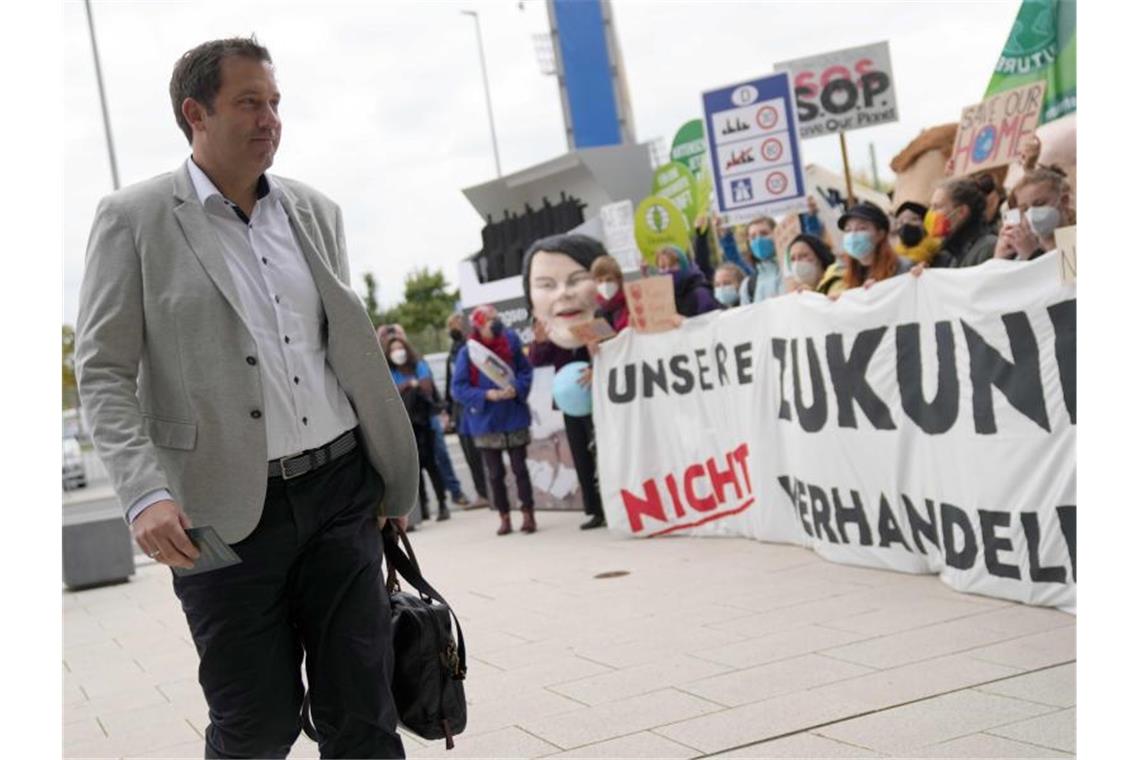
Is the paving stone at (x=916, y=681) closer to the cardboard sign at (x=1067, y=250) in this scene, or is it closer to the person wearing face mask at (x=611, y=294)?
the cardboard sign at (x=1067, y=250)

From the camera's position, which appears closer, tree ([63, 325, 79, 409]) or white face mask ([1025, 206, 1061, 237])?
white face mask ([1025, 206, 1061, 237])

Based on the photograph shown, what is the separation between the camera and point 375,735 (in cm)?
340

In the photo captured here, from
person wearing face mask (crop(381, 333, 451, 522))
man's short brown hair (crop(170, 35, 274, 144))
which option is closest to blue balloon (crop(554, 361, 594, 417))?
person wearing face mask (crop(381, 333, 451, 522))

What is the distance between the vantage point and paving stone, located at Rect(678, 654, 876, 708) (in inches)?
209

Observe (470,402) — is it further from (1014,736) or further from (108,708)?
(1014,736)

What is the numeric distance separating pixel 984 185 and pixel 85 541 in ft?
24.5

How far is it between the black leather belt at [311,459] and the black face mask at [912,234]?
639 centimetres

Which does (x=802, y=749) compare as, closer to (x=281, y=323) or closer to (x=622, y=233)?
(x=281, y=323)

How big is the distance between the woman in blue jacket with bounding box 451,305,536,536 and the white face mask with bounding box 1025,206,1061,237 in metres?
5.73

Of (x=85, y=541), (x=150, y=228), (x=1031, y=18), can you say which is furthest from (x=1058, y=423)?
(x=85, y=541)

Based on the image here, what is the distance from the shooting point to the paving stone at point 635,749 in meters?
4.63

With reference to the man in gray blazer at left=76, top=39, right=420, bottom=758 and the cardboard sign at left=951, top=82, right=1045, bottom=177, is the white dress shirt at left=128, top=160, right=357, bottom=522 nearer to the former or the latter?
the man in gray blazer at left=76, top=39, right=420, bottom=758

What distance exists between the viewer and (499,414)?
38.6 feet

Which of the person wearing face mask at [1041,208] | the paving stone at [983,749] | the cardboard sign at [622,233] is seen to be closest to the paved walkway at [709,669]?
the paving stone at [983,749]
